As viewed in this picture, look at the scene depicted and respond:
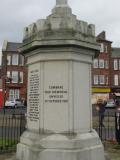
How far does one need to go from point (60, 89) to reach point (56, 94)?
0.49ft

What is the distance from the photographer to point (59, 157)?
7543 millimetres

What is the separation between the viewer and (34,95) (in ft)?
27.7

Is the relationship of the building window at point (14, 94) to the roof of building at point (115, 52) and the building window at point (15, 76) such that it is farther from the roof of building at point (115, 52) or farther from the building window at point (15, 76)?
the roof of building at point (115, 52)

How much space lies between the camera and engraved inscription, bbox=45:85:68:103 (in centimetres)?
797

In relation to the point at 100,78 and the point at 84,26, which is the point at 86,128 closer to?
the point at 84,26

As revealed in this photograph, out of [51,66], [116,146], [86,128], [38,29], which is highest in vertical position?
[38,29]

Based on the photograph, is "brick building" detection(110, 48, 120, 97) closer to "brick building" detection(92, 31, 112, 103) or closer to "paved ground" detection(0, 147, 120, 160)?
"brick building" detection(92, 31, 112, 103)

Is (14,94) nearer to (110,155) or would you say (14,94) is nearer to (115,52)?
(115,52)

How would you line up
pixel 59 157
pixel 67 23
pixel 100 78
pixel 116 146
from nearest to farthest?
pixel 59 157 → pixel 67 23 → pixel 116 146 → pixel 100 78

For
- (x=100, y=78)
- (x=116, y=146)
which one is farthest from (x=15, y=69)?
(x=116, y=146)

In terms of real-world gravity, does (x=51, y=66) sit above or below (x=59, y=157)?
above

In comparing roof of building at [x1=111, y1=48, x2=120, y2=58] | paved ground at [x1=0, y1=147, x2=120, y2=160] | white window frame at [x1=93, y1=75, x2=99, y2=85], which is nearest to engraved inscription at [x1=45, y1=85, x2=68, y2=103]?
paved ground at [x1=0, y1=147, x2=120, y2=160]

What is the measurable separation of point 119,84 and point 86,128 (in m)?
64.5

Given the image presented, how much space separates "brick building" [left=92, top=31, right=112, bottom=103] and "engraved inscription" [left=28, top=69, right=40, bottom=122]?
60470 mm
